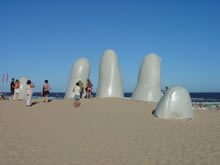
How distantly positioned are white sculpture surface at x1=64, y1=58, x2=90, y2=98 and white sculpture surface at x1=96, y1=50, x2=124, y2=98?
1617 millimetres

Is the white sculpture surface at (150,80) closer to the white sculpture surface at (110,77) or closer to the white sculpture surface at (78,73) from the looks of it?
the white sculpture surface at (110,77)

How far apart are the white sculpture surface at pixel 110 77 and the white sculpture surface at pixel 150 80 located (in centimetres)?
146

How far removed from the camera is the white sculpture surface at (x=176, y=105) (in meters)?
10.4

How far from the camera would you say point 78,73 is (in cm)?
1830

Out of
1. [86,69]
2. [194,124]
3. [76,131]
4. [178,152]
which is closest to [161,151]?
[178,152]

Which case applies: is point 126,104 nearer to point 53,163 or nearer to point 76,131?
point 76,131

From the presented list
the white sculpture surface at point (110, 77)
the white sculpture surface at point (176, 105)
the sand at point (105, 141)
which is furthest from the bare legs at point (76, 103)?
the white sculpture surface at point (176, 105)

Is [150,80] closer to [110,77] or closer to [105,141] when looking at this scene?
[110,77]

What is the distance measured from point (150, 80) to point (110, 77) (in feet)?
9.35

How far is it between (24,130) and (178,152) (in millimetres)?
4750

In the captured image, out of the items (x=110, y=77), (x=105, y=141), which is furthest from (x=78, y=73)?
(x=105, y=141)

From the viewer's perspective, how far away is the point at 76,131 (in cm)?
793

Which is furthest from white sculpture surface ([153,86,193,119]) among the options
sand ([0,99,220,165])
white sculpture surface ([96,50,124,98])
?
white sculpture surface ([96,50,124,98])

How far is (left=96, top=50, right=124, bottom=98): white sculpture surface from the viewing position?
16938 mm
